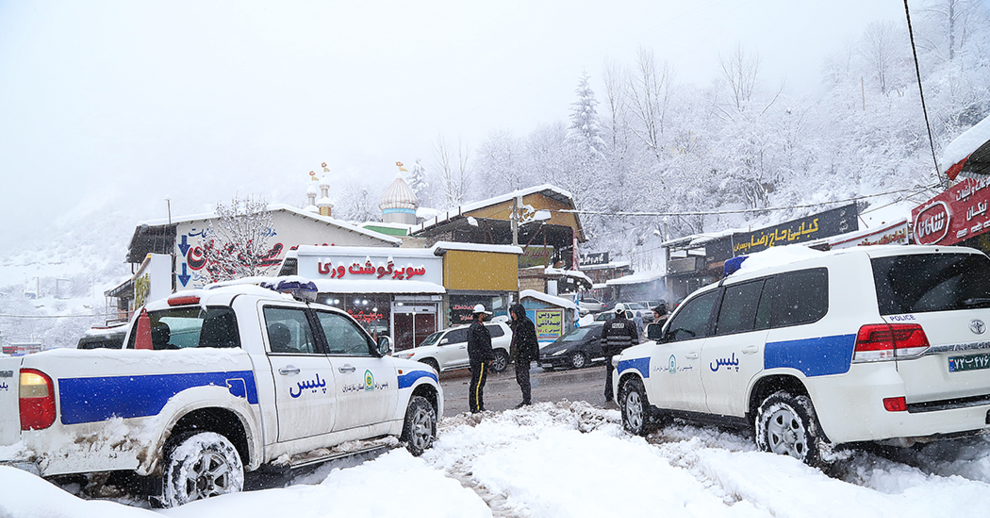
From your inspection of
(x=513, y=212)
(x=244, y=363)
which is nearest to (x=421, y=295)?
(x=513, y=212)

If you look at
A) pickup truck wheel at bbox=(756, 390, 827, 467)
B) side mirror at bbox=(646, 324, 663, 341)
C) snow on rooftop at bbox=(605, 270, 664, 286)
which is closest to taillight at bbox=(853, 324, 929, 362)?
pickup truck wheel at bbox=(756, 390, 827, 467)

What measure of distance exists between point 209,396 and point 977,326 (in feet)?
19.1

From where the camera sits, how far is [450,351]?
61.5 feet

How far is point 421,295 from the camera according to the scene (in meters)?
24.5

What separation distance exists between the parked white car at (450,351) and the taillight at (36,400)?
14519mm

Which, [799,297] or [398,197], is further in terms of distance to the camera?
[398,197]

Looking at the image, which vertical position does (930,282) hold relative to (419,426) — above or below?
above

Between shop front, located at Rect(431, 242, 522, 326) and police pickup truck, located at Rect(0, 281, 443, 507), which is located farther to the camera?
shop front, located at Rect(431, 242, 522, 326)

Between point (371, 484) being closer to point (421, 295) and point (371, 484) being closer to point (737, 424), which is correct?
point (737, 424)

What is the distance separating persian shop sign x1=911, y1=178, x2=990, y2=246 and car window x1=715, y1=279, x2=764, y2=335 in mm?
6096

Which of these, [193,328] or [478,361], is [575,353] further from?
[193,328]

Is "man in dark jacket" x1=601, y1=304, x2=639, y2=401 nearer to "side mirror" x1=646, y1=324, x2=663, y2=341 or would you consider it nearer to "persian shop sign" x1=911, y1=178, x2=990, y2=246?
"side mirror" x1=646, y1=324, x2=663, y2=341

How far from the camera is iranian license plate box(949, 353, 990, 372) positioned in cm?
439

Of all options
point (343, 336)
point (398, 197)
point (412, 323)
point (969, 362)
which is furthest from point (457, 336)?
point (398, 197)
